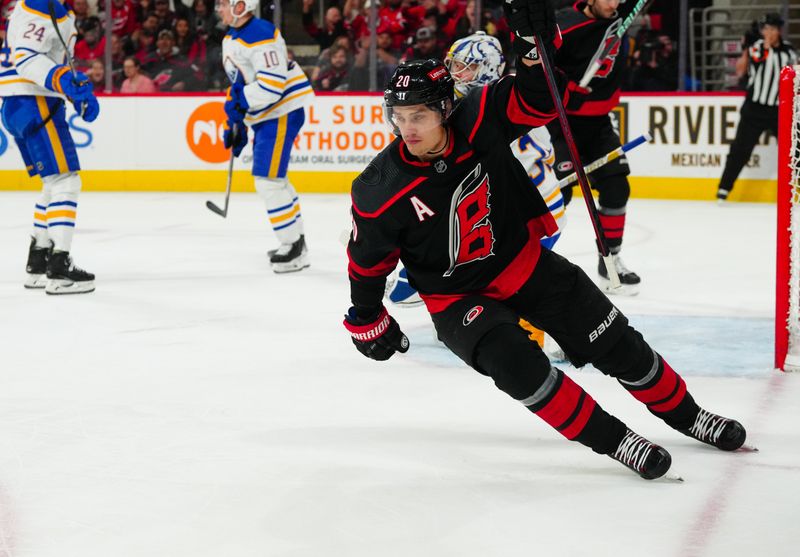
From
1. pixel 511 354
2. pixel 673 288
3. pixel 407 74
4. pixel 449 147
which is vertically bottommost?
pixel 673 288

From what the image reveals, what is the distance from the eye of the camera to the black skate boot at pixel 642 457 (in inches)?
89.3

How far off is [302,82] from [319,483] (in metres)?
3.28

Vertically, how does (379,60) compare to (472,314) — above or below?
above

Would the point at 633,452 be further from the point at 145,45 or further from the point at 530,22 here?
the point at 145,45

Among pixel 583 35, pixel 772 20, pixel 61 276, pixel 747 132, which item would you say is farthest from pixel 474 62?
pixel 772 20

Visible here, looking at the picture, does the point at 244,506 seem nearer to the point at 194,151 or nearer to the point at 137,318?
the point at 137,318

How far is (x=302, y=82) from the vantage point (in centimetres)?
532

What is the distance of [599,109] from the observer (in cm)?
449

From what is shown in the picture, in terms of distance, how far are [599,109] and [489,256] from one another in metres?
2.35

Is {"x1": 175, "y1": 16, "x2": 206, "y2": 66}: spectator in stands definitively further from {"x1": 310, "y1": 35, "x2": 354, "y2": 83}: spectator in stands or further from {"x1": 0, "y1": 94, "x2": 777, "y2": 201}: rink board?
{"x1": 310, "y1": 35, "x2": 354, "y2": 83}: spectator in stands

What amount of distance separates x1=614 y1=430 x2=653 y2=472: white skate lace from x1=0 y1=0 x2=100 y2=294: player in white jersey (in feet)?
9.84

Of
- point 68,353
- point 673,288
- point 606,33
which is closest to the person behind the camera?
point 68,353

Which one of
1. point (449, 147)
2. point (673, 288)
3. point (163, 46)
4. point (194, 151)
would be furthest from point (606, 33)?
point (163, 46)

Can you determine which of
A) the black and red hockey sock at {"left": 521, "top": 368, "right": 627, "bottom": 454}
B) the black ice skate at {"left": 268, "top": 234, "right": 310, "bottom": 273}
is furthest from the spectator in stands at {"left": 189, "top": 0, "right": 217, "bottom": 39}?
the black and red hockey sock at {"left": 521, "top": 368, "right": 627, "bottom": 454}
